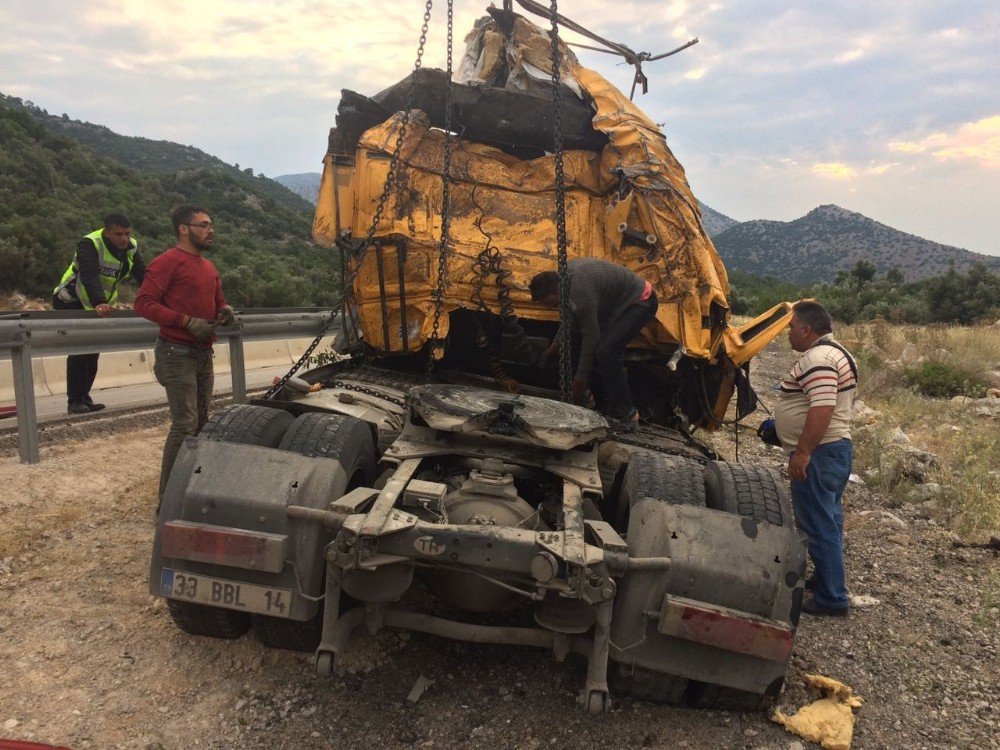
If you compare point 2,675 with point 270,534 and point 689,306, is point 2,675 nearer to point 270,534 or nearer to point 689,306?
point 270,534

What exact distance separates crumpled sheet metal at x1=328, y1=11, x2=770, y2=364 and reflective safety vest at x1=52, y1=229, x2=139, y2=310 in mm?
2290

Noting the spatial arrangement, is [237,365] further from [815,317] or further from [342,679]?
[815,317]

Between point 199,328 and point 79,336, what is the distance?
60.4 inches

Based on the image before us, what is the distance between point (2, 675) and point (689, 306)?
13.5 feet

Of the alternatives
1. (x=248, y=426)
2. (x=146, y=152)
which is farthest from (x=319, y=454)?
(x=146, y=152)

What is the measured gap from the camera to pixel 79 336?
4.91m

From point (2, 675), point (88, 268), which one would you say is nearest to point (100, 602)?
point (2, 675)

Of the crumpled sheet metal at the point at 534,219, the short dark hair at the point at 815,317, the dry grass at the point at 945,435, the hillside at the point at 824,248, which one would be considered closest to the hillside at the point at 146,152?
the dry grass at the point at 945,435

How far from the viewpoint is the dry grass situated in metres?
5.61

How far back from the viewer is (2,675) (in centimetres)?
262

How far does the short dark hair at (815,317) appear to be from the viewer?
13.8 feet

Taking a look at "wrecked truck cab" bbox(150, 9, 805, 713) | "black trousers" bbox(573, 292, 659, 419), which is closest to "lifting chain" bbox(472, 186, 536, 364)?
"wrecked truck cab" bbox(150, 9, 805, 713)

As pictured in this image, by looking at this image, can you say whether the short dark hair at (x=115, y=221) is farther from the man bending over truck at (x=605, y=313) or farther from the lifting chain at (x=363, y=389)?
the man bending over truck at (x=605, y=313)

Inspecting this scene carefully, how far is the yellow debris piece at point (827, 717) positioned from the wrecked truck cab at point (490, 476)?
0.22 metres
